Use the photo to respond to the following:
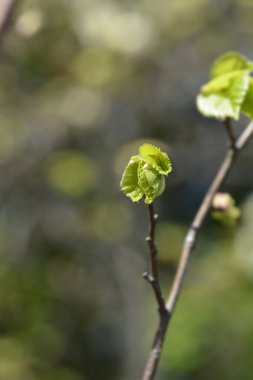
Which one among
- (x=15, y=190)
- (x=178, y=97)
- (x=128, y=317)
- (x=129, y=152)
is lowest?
(x=128, y=317)

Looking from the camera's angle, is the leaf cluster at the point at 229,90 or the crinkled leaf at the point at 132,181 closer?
the crinkled leaf at the point at 132,181

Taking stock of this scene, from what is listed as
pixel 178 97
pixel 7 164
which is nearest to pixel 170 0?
pixel 178 97

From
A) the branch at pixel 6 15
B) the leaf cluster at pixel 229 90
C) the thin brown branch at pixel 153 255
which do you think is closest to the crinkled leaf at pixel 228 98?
the leaf cluster at pixel 229 90

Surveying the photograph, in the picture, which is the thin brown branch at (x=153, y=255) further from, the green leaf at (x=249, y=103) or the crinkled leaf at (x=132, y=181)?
the green leaf at (x=249, y=103)

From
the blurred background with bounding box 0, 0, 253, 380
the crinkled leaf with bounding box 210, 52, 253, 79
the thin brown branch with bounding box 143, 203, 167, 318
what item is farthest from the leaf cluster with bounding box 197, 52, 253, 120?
the blurred background with bounding box 0, 0, 253, 380

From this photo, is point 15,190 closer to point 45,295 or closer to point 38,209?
point 38,209

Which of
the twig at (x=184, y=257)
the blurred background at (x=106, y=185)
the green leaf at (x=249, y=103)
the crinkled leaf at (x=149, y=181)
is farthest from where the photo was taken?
the blurred background at (x=106, y=185)
